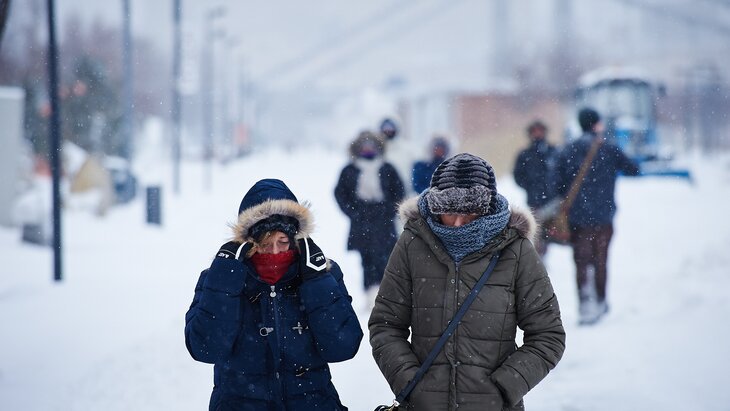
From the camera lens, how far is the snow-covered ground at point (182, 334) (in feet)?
18.0

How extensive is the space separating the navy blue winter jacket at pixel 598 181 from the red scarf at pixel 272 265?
477 cm

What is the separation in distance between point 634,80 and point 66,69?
3183 cm

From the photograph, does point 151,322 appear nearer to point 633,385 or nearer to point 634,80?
point 633,385

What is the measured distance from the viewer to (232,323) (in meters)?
2.97

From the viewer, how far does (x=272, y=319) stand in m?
3.03

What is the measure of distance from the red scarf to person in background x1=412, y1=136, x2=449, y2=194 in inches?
219

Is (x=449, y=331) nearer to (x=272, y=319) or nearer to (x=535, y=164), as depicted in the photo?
(x=272, y=319)

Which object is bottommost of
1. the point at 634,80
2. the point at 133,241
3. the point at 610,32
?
the point at 133,241

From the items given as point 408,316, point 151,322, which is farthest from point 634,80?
point 408,316

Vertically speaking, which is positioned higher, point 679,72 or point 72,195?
point 679,72

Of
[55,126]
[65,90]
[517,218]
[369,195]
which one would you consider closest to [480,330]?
[517,218]

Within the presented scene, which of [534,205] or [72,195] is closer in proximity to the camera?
[534,205]

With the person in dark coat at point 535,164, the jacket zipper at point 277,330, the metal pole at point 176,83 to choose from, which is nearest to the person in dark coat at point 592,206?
the person in dark coat at point 535,164

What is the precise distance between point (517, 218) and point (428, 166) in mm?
5683
